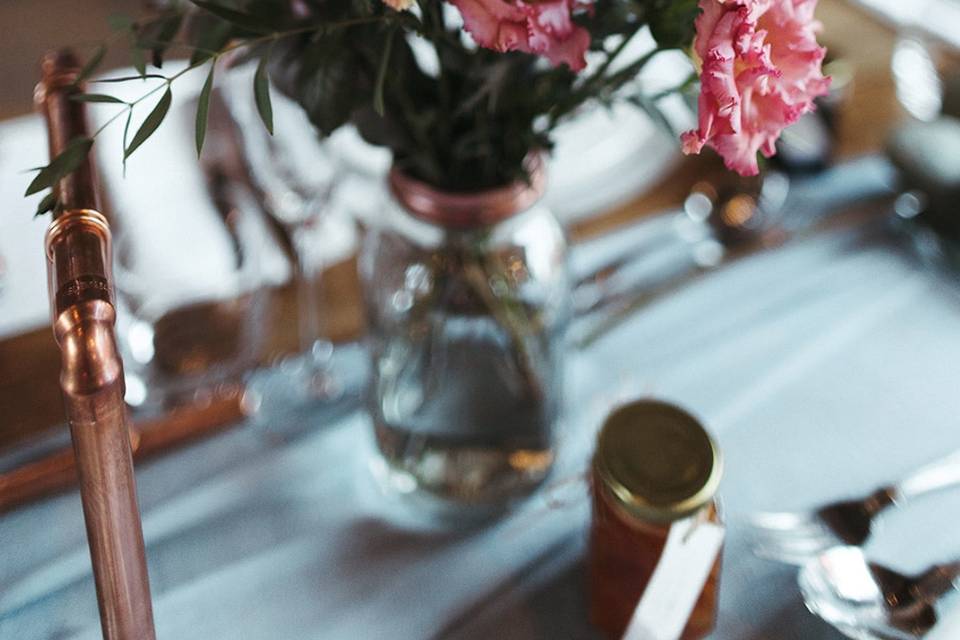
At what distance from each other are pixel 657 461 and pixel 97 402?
262 millimetres

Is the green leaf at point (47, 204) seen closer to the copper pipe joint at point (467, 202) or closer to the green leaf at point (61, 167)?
the green leaf at point (61, 167)

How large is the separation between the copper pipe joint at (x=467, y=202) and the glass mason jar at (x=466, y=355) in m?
0.02

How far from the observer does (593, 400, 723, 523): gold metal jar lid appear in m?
0.44

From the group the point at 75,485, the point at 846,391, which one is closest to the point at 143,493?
the point at 75,485

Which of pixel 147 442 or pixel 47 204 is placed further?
pixel 147 442

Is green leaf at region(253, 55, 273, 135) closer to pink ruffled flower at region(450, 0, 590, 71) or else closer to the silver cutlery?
pink ruffled flower at region(450, 0, 590, 71)

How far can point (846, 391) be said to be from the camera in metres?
0.64

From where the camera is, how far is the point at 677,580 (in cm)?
45

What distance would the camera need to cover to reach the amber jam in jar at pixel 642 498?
445 millimetres

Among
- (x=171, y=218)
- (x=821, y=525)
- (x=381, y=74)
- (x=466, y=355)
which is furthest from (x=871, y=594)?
(x=171, y=218)

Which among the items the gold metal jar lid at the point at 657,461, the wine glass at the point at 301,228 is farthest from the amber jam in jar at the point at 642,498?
the wine glass at the point at 301,228

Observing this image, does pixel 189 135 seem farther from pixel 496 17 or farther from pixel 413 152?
pixel 496 17

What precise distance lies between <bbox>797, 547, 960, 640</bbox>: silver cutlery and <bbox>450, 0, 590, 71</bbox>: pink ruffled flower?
12.7 inches

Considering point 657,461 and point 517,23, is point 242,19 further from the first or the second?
point 657,461
